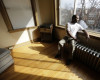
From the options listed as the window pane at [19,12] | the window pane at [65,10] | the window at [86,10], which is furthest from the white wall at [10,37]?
the window at [86,10]

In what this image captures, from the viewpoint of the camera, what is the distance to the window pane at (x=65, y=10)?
187cm

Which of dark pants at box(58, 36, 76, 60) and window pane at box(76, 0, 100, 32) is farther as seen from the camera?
dark pants at box(58, 36, 76, 60)

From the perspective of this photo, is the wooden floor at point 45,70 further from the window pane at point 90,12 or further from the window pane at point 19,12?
the window pane at point 19,12

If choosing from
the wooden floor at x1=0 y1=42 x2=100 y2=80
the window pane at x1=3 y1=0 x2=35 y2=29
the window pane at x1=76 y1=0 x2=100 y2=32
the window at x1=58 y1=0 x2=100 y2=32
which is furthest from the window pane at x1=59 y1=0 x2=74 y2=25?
the wooden floor at x1=0 y1=42 x2=100 y2=80

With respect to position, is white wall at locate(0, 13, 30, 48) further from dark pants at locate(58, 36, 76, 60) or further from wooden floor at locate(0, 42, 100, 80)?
dark pants at locate(58, 36, 76, 60)

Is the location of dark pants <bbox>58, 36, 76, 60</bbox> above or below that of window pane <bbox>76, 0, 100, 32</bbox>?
below

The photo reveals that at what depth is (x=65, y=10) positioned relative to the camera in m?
2.06

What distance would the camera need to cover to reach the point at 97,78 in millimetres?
1229

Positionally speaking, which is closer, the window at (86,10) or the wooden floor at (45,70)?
the wooden floor at (45,70)

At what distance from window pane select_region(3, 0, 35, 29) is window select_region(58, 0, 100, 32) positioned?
3.75ft

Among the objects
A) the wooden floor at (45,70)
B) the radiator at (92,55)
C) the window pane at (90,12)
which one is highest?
the window pane at (90,12)

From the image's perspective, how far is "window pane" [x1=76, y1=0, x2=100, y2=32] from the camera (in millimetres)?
1388

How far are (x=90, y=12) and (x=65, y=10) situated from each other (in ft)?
2.55

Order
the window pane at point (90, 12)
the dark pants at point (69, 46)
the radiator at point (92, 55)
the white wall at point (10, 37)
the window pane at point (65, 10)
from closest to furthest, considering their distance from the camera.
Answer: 1. the radiator at point (92, 55)
2. the window pane at point (90, 12)
3. the dark pants at point (69, 46)
4. the window pane at point (65, 10)
5. the white wall at point (10, 37)
